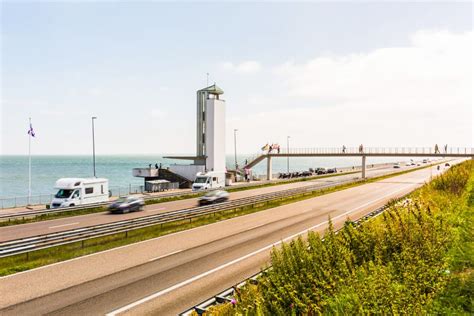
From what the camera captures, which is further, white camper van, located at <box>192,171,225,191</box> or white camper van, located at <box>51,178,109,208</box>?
white camper van, located at <box>192,171,225,191</box>

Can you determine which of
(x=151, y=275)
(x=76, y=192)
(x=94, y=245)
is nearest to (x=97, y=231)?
(x=94, y=245)

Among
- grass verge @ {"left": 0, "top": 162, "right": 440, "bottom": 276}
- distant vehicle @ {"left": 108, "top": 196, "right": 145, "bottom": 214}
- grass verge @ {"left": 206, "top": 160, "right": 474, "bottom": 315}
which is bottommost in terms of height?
grass verge @ {"left": 0, "top": 162, "right": 440, "bottom": 276}

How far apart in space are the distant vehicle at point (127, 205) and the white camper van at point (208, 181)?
13116 mm

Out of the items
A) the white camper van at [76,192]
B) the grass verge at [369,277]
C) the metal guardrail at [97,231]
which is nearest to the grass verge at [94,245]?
the metal guardrail at [97,231]

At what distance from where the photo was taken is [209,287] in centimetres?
1180

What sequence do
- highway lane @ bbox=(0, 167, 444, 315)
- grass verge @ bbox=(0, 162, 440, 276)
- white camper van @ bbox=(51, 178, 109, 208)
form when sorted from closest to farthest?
highway lane @ bbox=(0, 167, 444, 315), grass verge @ bbox=(0, 162, 440, 276), white camper van @ bbox=(51, 178, 109, 208)

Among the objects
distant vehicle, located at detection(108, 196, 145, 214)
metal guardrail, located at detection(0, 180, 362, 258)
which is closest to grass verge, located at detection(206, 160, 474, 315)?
metal guardrail, located at detection(0, 180, 362, 258)

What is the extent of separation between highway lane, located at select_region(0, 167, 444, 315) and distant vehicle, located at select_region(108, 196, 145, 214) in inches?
363

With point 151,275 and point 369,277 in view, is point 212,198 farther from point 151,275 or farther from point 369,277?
point 369,277

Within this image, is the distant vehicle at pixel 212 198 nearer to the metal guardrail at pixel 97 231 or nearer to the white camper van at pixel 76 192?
the metal guardrail at pixel 97 231

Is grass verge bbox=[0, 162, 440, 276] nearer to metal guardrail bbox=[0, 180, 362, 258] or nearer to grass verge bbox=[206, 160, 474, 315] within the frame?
metal guardrail bbox=[0, 180, 362, 258]

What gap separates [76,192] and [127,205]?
5559 millimetres

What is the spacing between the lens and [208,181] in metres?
42.0

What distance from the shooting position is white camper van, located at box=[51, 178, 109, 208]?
28469 millimetres
